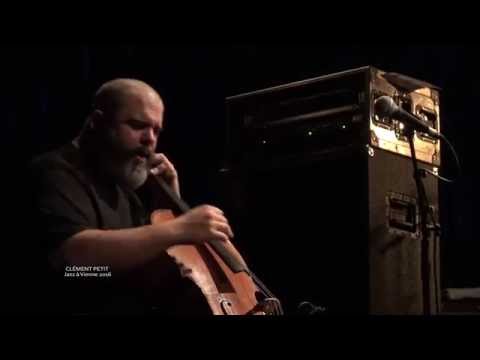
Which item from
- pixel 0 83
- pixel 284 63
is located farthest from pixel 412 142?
pixel 0 83

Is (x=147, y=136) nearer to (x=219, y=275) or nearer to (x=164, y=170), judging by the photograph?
(x=164, y=170)

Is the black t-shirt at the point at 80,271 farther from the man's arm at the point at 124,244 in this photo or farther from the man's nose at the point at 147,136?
the man's nose at the point at 147,136

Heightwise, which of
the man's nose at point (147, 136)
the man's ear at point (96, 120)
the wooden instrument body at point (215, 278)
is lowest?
the wooden instrument body at point (215, 278)

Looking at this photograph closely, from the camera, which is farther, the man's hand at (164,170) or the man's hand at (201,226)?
the man's hand at (164,170)

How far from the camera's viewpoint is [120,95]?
317 cm

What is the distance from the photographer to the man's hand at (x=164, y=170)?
3158mm

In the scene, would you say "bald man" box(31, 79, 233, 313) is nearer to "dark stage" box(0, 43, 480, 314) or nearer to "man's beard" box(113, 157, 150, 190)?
"man's beard" box(113, 157, 150, 190)

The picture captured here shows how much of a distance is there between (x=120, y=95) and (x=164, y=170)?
1.09 ft

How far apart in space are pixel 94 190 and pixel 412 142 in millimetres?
1258

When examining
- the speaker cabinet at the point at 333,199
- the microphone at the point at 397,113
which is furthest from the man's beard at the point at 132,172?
the microphone at the point at 397,113

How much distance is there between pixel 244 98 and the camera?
12.1 ft

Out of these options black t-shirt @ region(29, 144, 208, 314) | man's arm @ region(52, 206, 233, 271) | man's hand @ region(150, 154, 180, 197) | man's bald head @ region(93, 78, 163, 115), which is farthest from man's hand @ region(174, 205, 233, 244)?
man's bald head @ region(93, 78, 163, 115)

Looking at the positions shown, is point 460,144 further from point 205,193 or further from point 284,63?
point 205,193

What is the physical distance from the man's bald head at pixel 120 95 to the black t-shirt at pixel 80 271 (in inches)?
11.6
